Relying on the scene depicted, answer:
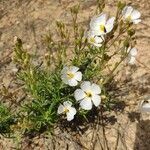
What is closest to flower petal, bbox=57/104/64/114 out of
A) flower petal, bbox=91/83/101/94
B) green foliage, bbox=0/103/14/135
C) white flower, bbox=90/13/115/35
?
flower petal, bbox=91/83/101/94

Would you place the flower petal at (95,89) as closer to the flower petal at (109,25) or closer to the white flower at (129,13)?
the flower petal at (109,25)

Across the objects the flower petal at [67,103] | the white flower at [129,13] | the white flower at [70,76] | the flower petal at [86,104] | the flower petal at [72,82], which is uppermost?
the white flower at [129,13]

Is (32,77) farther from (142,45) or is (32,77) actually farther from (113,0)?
(113,0)

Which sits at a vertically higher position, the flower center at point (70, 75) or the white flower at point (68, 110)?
the flower center at point (70, 75)

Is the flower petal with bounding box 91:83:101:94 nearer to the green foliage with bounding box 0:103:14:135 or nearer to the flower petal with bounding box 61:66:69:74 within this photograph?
the flower petal with bounding box 61:66:69:74

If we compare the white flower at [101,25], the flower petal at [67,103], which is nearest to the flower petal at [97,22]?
the white flower at [101,25]

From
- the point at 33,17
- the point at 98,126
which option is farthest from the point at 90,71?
the point at 33,17
